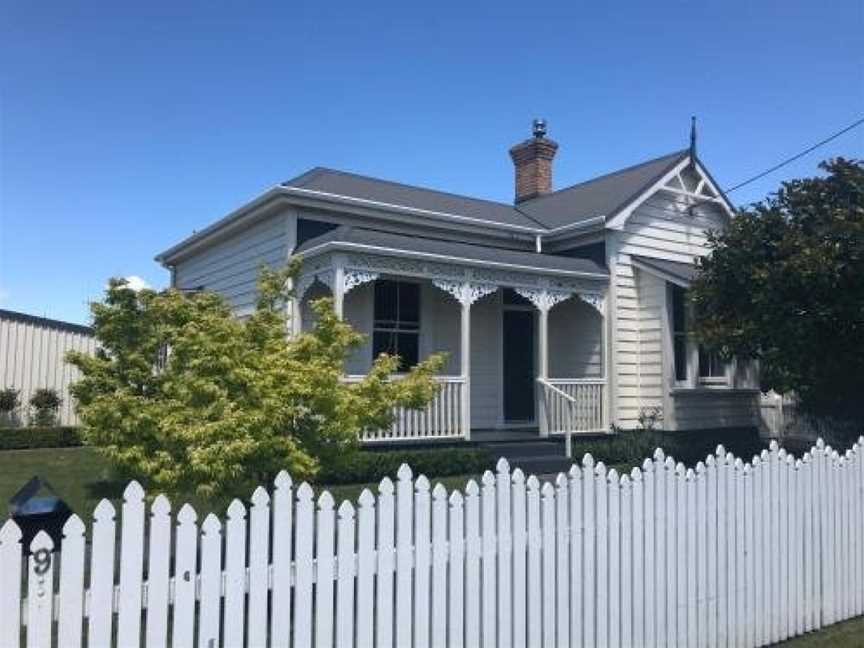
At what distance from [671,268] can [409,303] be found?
17.5 ft

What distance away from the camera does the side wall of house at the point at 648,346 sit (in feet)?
49.3

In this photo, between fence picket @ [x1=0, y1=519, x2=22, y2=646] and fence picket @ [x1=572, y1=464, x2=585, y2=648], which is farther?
fence picket @ [x1=572, y1=464, x2=585, y2=648]

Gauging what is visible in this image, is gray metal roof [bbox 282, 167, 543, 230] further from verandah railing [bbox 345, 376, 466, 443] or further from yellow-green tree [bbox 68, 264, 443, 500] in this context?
yellow-green tree [bbox 68, 264, 443, 500]

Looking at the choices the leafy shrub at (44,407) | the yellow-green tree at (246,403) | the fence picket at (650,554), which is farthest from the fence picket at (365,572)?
the leafy shrub at (44,407)

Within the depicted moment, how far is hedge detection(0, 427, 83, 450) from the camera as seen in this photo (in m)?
16.1

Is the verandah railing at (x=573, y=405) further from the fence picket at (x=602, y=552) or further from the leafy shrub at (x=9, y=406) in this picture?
the leafy shrub at (x=9, y=406)

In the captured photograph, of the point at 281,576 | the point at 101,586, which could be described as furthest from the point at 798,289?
the point at 101,586

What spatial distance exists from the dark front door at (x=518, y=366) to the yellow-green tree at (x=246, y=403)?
8.45 metres

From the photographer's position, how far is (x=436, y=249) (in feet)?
41.7

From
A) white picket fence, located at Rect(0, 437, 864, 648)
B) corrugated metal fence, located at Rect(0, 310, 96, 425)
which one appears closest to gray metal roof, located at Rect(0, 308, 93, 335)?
corrugated metal fence, located at Rect(0, 310, 96, 425)

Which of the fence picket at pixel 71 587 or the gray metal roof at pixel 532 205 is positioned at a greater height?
the gray metal roof at pixel 532 205

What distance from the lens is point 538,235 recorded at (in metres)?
15.9

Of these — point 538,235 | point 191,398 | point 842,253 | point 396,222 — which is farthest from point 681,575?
point 538,235

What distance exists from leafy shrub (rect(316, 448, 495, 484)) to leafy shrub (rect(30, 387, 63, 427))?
11020 millimetres
